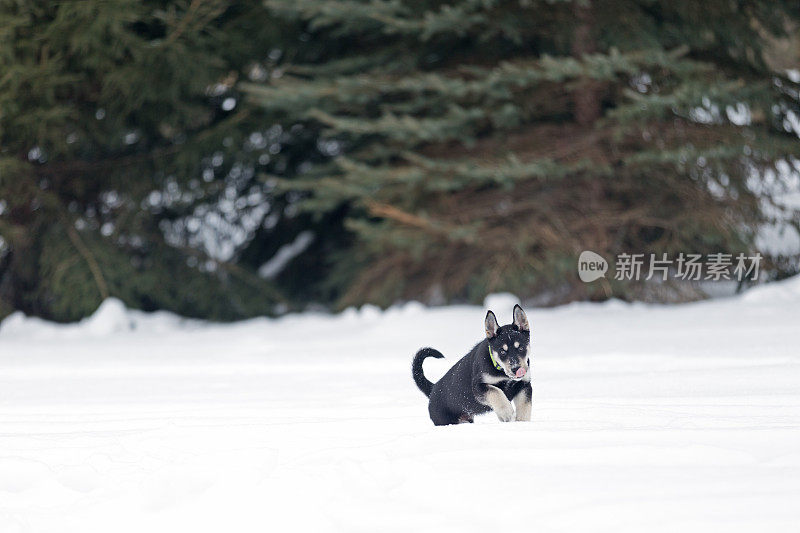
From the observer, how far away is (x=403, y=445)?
3.52 metres

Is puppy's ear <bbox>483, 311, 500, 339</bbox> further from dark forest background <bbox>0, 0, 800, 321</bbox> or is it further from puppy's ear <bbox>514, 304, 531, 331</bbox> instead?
dark forest background <bbox>0, 0, 800, 321</bbox>

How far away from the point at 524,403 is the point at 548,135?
513cm

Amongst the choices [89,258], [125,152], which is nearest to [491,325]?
[89,258]

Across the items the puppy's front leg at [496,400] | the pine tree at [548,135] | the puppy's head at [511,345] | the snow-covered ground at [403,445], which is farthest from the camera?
the pine tree at [548,135]

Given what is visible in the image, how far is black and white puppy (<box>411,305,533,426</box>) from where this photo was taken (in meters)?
3.44

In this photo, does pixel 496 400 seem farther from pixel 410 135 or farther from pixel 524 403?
pixel 410 135

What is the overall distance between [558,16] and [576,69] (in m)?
1.23

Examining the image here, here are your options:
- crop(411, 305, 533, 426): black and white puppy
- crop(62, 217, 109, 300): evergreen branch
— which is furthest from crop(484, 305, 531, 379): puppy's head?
crop(62, 217, 109, 300): evergreen branch

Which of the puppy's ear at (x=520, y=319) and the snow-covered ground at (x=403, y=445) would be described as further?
the puppy's ear at (x=520, y=319)

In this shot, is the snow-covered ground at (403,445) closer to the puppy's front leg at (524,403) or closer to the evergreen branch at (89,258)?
the puppy's front leg at (524,403)

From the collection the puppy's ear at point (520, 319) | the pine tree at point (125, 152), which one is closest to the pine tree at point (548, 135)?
the pine tree at point (125, 152)

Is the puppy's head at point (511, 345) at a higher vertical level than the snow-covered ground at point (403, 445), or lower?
higher

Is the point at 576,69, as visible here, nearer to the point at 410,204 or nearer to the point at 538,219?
the point at 538,219

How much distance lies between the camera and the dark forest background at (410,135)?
7.87 metres
